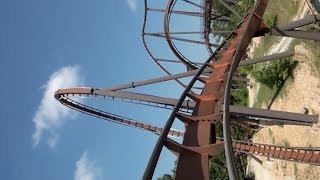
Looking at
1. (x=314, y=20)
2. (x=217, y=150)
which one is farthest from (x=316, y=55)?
(x=217, y=150)

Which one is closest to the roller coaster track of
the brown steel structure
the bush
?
the brown steel structure

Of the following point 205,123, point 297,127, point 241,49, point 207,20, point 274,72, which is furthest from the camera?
point 207,20

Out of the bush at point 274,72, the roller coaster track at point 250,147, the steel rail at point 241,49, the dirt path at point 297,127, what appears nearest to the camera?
the steel rail at point 241,49

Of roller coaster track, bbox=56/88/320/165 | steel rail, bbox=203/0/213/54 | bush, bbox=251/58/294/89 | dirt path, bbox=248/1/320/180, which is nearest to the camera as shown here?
roller coaster track, bbox=56/88/320/165

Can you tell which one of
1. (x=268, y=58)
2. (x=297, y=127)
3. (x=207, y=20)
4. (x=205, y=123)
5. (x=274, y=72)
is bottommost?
(x=205, y=123)

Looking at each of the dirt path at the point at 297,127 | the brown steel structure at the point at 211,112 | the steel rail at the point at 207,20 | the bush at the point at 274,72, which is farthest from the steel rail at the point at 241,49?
the steel rail at the point at 207,20

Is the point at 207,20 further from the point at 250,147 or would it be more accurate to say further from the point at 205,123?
the point at 205,123

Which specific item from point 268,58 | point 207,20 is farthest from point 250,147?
point 207,20

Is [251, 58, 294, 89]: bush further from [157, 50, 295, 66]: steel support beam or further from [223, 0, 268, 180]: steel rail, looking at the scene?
[223, 0, 268, 180]: steel rail

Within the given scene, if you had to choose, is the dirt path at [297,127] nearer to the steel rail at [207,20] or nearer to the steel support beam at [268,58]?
the steel support beam at [268,58]

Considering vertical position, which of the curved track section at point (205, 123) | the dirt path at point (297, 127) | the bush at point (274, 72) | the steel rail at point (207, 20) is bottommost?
the curved track section at point (205, 123)

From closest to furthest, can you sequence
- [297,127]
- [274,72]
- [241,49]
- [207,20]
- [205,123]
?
[205,123]
[241,49]
[297,127]
[274,72]
[207,20]

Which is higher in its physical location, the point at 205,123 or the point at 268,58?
the point at 268,58

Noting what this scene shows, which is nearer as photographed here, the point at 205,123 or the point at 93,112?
the point at 205,123
